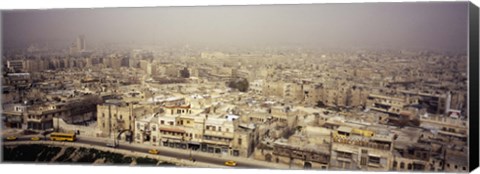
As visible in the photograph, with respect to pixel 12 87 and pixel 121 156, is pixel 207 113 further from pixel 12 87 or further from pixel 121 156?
pixel 12 87

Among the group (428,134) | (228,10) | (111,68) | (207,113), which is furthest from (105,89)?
(428,134)

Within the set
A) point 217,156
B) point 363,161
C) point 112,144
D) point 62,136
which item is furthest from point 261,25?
point 62,136

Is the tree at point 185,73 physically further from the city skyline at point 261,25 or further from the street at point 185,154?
the street at point 185,154

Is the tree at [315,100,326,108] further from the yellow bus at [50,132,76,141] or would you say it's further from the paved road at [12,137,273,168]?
the yellow bus at [50,132,76,141]

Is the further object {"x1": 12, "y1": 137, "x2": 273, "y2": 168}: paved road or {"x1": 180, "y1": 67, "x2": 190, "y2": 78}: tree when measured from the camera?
{"x1": 180, "y1": 67, "x2": 190, "y2": 78}: tree

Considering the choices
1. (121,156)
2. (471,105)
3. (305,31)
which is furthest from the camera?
(121,156)

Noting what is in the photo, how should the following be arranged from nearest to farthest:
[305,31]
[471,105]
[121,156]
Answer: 1. [471,105]
2. [305,31]
3. [121,156]

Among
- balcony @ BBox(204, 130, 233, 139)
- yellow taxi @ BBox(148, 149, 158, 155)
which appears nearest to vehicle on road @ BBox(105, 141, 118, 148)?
yellow taxi @ BBox(148, 149, 158, 155)

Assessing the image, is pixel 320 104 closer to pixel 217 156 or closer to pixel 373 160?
pixel 373 160
